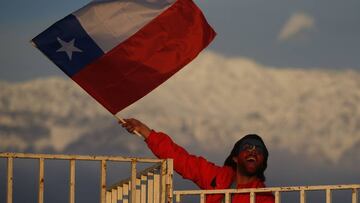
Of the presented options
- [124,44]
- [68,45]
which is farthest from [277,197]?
[68,45]

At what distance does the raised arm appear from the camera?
46.4 feet

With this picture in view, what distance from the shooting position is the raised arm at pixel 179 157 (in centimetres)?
1413

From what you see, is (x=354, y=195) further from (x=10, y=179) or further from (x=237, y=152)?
(x=10, y=179)

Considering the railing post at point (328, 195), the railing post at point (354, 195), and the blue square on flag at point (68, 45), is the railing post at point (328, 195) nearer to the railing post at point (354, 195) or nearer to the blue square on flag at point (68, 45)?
the railing post at point (354, 195)

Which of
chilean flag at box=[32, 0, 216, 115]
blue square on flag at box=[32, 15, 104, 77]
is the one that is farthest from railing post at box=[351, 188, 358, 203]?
blue square on flag at box=[32, 15, 104, 77]

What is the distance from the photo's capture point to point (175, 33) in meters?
16.2

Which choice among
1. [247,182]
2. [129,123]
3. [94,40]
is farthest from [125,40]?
[247,182]

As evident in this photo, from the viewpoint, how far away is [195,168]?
46.9 ft

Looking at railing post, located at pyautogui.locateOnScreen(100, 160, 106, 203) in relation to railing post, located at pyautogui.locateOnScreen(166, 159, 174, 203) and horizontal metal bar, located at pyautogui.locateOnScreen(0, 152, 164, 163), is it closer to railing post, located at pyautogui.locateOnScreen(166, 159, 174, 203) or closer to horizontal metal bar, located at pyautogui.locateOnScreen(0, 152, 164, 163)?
horizontal metal bar, located at pyautogui.locateOnScreen(0, 152, 164, 163)

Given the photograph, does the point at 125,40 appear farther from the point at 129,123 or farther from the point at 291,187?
the point at 291,187

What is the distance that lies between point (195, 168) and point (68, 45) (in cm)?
286

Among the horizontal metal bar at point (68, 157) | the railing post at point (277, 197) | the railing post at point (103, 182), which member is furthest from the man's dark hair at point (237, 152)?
the railing post at point (103, 182)

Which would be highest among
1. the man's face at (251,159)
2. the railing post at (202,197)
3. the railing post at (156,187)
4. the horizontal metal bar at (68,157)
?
the man's face at (251,159)

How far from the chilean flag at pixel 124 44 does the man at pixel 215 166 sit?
106cm
